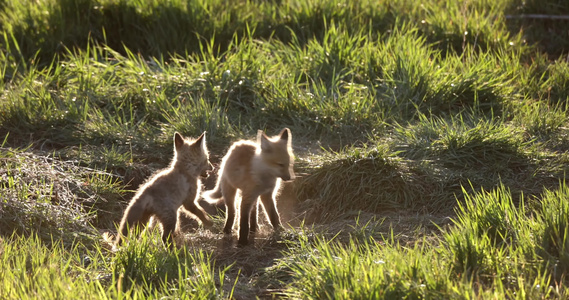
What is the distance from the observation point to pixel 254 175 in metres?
5.88

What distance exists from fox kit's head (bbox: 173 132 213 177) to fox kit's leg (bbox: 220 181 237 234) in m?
0.27

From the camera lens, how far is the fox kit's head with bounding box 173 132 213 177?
6.04 m

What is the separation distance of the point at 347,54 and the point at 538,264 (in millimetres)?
4615

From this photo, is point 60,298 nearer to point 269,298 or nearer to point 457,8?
point 269,298

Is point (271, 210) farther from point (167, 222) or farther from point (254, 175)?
point (167, 222)

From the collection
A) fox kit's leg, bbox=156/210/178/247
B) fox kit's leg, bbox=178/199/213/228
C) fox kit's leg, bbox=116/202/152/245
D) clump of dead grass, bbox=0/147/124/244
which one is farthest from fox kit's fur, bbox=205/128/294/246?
clump of dead grass, bbox=0/147/124/244

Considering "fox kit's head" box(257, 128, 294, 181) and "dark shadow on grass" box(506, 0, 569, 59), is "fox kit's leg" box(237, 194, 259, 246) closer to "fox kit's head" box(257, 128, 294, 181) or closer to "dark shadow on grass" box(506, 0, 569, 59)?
"fox kit's head" box(257, 128, 294, 181)

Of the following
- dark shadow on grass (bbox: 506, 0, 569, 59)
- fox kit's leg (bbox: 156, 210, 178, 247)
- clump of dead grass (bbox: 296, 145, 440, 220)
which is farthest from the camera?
dark shadow on grass (bbox: 506, 0, 569, 59)

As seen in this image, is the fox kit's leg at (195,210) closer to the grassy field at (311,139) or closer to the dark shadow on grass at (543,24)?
the grassy field at (311,139)

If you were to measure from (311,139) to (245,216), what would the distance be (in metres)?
1.85

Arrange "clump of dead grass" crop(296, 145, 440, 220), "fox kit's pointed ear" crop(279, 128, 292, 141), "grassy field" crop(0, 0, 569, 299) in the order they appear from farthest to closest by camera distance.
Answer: "clump of dead grass" crop(296, 145, 440, 220) < "fox kit's pointed ear" crop(279, 128, 292, 141) < "grassy field" crop(0, 0, 569, 299)

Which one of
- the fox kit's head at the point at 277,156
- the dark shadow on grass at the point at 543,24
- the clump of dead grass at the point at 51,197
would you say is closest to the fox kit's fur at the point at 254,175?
the fox kit's head at the point at 277,156

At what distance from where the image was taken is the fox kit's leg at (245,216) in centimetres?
577

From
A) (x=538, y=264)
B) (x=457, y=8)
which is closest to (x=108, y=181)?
(x=538, y=264)
